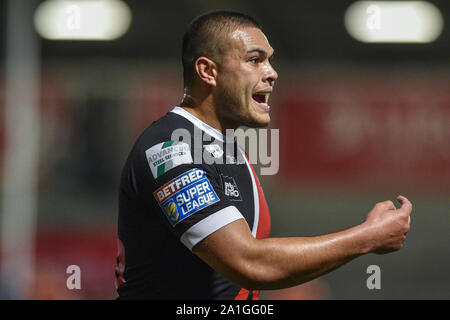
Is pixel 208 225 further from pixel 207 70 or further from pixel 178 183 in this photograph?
pixel 207 70

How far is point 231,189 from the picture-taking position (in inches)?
114

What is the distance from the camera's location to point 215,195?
2758mm

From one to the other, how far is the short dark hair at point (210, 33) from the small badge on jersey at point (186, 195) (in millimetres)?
696

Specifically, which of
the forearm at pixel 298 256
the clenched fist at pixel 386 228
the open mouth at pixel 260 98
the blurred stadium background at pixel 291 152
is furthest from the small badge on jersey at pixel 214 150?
the blurred stadium background at pixel 291 152

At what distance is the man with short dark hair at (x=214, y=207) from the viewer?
2.67 meters

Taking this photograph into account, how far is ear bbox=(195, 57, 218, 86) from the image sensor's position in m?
3.21

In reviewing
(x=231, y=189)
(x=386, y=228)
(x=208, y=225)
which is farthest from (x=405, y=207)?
(x=208, y=225)

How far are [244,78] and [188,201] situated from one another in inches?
29.5

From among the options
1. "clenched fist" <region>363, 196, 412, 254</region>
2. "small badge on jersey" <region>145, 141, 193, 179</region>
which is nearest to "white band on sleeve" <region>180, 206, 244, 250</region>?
"small badge on jersey" <region>145, 141, 193, 179</region>

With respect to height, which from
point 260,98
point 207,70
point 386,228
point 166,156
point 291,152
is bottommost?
point 386,228

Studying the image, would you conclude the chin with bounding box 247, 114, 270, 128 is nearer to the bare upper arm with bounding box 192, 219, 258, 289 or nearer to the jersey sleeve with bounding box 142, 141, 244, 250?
the jersey sleeve with bounding box 142, 141, 244, 250
